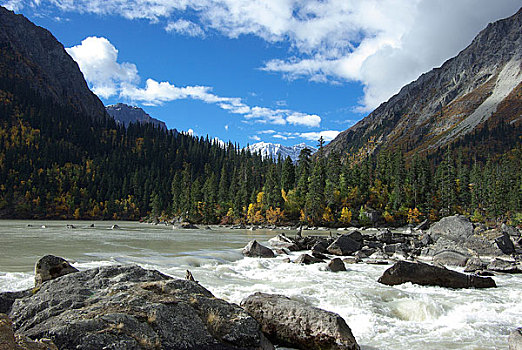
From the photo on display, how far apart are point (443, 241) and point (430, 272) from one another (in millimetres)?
17793

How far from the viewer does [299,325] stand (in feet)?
27.8

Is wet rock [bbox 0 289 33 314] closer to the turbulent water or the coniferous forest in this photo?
the turbulent water

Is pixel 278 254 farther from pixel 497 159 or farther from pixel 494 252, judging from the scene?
pixel 497 159

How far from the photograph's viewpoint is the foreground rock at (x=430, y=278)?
16.7 meters

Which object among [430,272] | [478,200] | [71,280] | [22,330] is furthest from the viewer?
[478,200]

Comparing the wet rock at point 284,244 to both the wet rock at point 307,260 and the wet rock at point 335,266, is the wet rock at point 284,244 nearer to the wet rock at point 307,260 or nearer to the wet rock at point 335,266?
the wet rock at point 307,260

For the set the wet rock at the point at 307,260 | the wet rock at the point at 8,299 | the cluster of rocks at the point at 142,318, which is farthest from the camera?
the wet rock at the point at 307,260

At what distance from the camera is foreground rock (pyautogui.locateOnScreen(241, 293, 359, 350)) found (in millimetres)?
7906

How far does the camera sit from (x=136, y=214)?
139m

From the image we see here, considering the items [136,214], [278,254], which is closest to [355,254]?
[278,254]

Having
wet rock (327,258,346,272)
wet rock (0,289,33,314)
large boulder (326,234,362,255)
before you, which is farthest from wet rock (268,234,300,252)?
wet rock (0,289,33,314)

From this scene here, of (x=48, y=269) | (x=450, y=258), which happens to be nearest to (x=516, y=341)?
(x=48, y=269)

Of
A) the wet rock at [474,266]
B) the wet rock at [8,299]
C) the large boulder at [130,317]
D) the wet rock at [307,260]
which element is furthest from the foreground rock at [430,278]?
the wet rock at [8,299]

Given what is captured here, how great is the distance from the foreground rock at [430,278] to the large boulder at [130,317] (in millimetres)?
11679
